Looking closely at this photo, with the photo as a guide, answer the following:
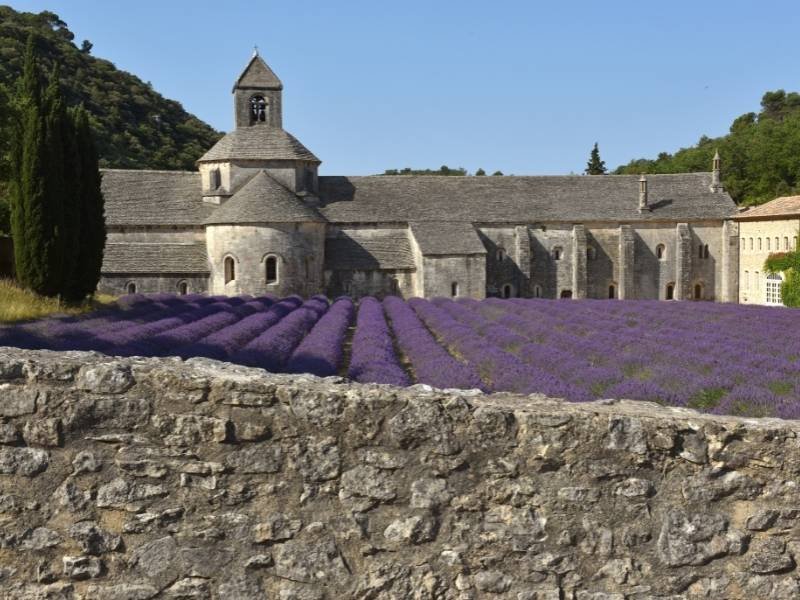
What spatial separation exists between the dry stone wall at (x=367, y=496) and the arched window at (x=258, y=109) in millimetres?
42601

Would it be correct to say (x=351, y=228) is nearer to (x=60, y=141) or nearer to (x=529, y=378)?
(x=60, y=141)

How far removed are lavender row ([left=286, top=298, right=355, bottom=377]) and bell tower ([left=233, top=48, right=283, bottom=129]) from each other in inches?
917

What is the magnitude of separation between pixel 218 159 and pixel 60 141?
60.3ft

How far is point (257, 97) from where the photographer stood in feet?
148

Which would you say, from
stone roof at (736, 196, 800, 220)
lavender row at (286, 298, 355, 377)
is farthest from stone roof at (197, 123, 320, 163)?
stone roof at (736, 196, 800, 220)

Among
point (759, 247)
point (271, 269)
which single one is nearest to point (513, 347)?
point (271, 269)

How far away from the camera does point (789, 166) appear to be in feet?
250

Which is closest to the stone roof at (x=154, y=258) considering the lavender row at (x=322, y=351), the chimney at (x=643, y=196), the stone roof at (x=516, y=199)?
the stone roof at (x=516, y=199)

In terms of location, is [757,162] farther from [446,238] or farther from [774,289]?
[446,238]

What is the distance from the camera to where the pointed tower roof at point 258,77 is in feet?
147

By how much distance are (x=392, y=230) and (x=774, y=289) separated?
2105cm

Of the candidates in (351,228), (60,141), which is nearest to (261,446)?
(60,141)

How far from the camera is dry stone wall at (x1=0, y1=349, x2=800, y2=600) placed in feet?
14.1

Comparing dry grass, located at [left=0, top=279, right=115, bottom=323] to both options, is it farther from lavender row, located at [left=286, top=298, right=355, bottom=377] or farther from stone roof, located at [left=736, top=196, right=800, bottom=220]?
stone roof, located at [left=736, top=196, right=800, bottom=220]
